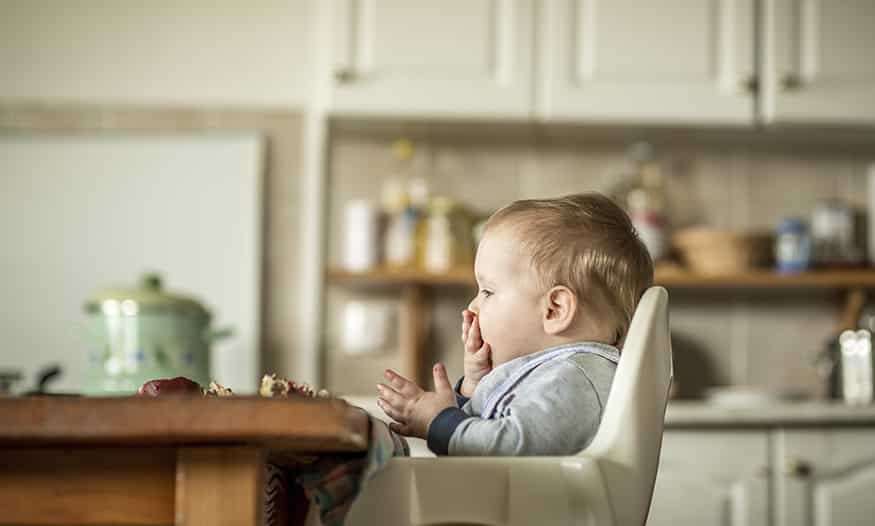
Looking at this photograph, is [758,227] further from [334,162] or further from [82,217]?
[82,217]

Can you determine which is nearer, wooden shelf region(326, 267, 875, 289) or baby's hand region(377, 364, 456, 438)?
baby's hand region(377, 364, 456, 438)

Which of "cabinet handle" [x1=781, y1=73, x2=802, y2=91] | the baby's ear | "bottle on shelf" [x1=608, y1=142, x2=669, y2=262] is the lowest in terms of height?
the baby's ear

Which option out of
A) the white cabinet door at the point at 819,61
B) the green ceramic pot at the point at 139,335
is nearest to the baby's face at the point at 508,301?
the green ceramic pot at the point at 139,335

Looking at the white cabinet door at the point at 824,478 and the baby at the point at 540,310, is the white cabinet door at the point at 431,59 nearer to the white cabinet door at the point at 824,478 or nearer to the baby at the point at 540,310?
the white cabinet door at the point at 824,478

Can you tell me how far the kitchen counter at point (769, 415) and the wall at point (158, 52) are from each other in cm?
130

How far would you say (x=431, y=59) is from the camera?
2.93 m

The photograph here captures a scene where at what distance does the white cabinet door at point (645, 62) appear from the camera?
2.95 m

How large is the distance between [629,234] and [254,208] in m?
2.03

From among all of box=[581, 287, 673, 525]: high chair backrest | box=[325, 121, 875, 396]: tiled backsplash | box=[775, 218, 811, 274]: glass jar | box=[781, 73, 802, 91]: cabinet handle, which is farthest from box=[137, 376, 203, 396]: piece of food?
box=[775, 218, 811, 274]: glass jar

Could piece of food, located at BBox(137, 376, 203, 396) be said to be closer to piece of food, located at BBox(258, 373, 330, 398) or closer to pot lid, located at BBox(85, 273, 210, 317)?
piece of food, located at BBox(258, 373, 330, 398)

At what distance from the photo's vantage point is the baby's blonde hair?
1.23 metres

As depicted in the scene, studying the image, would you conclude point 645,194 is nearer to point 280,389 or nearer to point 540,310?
point 540,310

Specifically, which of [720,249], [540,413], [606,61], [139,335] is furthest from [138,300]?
[540,413]

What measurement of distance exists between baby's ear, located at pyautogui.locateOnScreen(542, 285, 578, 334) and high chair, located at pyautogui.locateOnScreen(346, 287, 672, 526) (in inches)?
9.4
